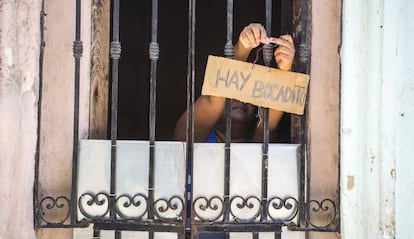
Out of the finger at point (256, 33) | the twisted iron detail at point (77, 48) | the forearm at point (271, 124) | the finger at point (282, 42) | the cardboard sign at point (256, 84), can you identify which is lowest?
the forearm at point (271, 124)

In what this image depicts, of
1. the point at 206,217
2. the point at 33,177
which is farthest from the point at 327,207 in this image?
the point at 33,177

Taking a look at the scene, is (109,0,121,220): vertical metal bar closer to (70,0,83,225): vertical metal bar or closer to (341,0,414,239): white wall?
(70,0,83,225): vertical metal bar

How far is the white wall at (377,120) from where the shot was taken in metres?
1.59

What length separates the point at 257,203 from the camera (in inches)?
64.7

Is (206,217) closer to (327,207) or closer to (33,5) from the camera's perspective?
(327,207)

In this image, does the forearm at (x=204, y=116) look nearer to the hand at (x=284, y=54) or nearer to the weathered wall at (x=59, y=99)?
the hand at (x=284, y=54)

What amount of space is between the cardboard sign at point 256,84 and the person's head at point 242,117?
0.47 metres

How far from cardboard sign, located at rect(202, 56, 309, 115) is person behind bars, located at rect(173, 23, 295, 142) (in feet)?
0.16

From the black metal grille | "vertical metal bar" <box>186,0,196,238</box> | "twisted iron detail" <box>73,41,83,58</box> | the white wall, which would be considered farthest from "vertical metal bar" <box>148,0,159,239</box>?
the white wall

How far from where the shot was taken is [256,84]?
1.66 meters

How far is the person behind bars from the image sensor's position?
1.67 metres

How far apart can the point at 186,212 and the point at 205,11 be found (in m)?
1.84

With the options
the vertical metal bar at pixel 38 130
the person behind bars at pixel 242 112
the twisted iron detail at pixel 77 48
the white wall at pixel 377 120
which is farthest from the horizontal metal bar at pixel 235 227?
the twisted iron detail at pixel 77 48

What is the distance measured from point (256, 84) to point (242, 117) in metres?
0.50
